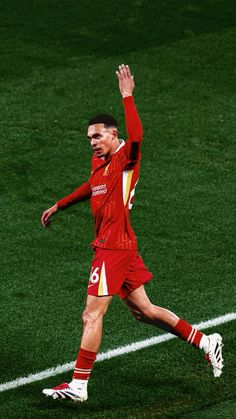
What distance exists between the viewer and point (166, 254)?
39.2 feet

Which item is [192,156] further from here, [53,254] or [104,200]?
[104,200]

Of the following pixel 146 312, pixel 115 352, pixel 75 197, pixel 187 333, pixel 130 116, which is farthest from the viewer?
pixel 115 352

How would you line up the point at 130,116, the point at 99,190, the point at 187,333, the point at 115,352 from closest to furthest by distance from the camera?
the point at 130,116
the point at 99,190
the point at 187,333
the point at 115,352

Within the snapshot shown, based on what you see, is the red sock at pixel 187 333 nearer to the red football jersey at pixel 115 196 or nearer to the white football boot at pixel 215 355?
the white football boot at pixel 215 355

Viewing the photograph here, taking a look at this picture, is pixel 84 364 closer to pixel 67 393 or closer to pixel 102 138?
pixel 67 393

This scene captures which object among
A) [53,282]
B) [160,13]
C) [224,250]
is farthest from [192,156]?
[160,13]

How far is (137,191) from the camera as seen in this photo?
13.6 meters

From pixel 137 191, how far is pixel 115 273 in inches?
200

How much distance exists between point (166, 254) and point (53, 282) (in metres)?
1.39

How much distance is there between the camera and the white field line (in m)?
8.97

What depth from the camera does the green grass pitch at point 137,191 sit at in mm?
9062

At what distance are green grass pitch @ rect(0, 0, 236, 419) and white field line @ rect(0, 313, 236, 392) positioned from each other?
9 cm

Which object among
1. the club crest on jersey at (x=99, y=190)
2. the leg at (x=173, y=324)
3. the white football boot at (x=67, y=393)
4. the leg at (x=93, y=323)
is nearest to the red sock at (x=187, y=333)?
the leg at (x=173, y=324)

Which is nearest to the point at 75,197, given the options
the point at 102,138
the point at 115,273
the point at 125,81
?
the point at 102,138
